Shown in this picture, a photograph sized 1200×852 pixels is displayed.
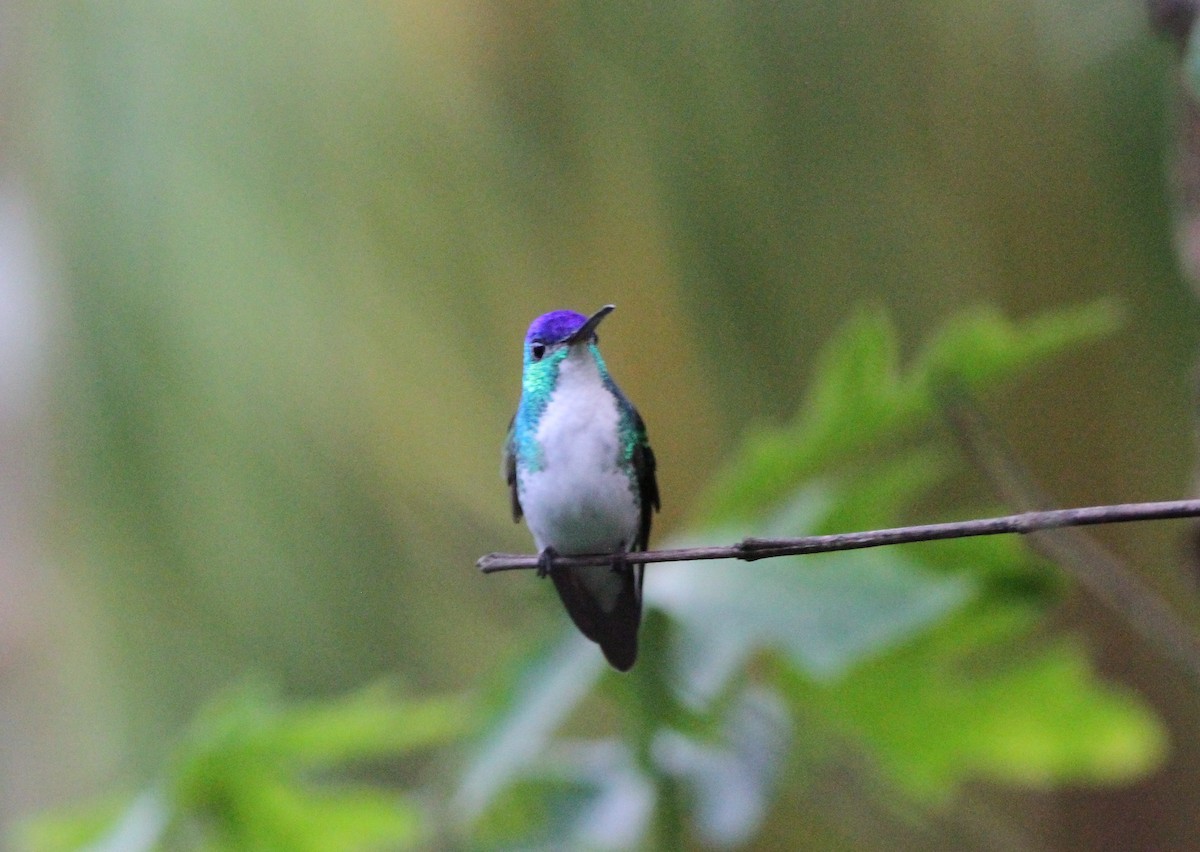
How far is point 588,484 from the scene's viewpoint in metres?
0.90

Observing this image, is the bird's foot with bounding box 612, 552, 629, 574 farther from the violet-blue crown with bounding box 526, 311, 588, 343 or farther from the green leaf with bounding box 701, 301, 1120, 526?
the green leaf with bounding box 701, 301, 1120, 526

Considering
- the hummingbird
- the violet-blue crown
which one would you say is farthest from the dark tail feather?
the violet-blue crown

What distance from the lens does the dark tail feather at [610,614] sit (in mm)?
877

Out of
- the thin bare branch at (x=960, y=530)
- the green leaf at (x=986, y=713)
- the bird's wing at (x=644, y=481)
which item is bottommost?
the green leaf at (x=986, y=713)

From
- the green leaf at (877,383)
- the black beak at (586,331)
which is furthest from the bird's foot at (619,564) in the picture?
the green leaf at (877,383)

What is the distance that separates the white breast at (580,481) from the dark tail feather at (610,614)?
3 cm

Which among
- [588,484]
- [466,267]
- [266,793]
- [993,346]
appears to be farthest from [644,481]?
[466,267]

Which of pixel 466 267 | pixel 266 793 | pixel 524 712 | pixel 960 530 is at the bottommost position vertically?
pixel 266 793

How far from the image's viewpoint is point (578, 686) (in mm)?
1391

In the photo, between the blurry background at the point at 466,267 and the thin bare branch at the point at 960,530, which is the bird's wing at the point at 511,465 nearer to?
the thin bare branch at the point at 960,530

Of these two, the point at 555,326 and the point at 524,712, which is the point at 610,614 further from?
the point at 524,712

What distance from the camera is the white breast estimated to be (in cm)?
86

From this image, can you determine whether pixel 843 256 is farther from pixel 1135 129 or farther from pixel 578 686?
pixel 578 686

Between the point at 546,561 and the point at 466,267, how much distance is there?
1.33m
